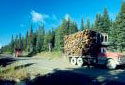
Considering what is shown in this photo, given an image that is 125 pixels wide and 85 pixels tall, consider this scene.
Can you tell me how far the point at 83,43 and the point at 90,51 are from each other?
2.30 m

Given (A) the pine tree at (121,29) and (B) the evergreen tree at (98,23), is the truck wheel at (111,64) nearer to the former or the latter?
(A) the pine tree at (121,29)

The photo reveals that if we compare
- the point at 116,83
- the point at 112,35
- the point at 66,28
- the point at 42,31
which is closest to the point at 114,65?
the point at 116,83

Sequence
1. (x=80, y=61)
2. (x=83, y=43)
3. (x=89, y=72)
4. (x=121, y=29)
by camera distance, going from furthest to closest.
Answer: (x=121, y=29)
(x=83, y=43)
(x=80, y=61)
(x=89, y=72)

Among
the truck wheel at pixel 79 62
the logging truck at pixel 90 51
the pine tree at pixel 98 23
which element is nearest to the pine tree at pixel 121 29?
the pine tree at pixel 98 23

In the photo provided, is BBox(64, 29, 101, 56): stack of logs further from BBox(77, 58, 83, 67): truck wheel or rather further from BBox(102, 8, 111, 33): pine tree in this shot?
BBox(102, 8, 111, 33): pine tree

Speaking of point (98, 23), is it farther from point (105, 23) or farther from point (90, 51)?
point (90, 51)

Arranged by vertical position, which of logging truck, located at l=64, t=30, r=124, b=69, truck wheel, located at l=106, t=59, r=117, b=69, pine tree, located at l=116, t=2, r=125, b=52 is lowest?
truck wheel, located at l=106, t=59, r=117, b=69

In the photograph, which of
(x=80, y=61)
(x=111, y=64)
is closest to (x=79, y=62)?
(x=80, y=61)

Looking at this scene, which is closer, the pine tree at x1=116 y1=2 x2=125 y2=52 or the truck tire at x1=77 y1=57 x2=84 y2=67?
the truck tire at x1=77 y1=57 x2=84 y2=67

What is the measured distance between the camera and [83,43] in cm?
3309

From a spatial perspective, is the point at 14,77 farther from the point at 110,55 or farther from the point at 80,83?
the point at 110,55

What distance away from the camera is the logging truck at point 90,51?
1068 inches

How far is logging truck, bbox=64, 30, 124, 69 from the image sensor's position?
27117 millimetres

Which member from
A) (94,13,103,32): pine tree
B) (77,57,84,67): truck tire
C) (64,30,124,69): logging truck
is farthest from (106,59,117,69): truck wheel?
(94,13,103,32): pine tree
